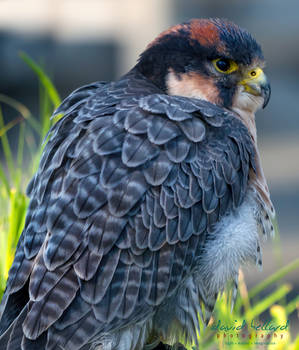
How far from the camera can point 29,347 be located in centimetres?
243

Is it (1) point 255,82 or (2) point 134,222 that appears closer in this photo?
(2) point 134,222

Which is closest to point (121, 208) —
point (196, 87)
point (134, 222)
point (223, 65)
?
point (134, 222)

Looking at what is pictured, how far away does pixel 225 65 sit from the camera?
3.06 metres

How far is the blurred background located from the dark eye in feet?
10.3

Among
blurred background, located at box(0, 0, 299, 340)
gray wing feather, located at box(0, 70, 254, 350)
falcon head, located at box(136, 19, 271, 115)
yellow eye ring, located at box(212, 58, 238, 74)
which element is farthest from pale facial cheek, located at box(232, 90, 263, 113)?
blurred background, located at box(0, 0, 299, 340)

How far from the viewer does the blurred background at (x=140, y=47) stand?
295 inches

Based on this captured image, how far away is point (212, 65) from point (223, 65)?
48mm

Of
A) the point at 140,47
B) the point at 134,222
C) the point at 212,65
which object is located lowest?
the point at 140,47

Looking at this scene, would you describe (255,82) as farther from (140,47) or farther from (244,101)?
(140,47)

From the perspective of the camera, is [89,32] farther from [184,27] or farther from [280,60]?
[184,27]

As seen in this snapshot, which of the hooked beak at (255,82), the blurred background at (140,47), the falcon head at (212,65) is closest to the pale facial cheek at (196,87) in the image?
the falcon head at (212,65)

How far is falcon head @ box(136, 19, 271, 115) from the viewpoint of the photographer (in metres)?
3.03

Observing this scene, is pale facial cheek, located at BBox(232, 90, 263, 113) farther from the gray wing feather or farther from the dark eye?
the gray wing feather

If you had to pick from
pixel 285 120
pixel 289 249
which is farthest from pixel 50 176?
pixel 285 120
